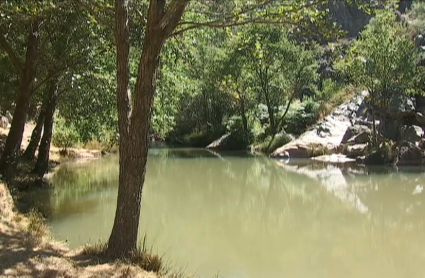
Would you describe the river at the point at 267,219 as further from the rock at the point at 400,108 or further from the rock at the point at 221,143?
the rock at the point at 221,143

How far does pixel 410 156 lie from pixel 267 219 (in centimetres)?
1164

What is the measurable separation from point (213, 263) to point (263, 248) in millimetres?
1159

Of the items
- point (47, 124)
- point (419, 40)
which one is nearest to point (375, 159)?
point (419, 40)

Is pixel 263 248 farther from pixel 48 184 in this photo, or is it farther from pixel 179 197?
pixel 48 184

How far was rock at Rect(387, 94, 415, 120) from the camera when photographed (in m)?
21.5

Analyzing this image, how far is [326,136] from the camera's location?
24.9 meters

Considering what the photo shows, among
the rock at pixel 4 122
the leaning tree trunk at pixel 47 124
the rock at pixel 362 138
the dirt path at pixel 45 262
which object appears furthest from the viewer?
the rock at pixel 362 138

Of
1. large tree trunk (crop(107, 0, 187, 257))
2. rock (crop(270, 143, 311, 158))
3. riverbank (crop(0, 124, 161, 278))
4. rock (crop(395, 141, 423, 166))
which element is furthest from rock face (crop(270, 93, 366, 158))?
large tree trunk (crop(107, 0, 187, 257))

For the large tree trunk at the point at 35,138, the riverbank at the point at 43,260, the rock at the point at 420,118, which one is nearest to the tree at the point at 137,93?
the riverbank at the point at 43,260

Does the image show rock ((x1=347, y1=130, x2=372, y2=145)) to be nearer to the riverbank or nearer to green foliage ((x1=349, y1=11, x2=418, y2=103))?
green foliage ((x1=349, y1=11, x2=418, y2=103))

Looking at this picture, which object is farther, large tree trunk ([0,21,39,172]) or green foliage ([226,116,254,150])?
green foliage ([226,116,254,150])

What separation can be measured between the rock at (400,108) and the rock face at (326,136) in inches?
131

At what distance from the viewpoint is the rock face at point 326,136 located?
23766 millimetres

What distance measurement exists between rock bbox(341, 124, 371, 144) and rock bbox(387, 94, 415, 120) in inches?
62.2
